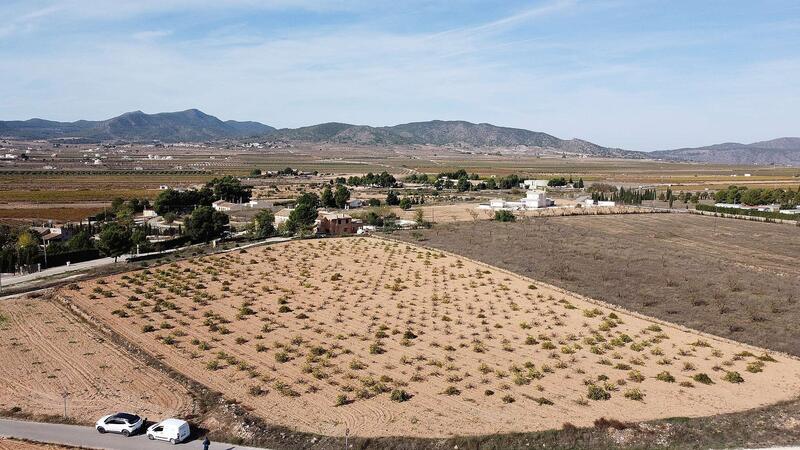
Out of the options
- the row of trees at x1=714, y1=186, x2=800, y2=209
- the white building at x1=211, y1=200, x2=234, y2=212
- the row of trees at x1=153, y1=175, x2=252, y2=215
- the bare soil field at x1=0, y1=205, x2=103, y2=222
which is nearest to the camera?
the bare soil field at x1=0, y1=205, x2=103, y2=222

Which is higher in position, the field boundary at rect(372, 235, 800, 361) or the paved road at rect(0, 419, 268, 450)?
the field boundary at rect(372, 235, 800, 361)

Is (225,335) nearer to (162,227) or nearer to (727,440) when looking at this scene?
(727,440)

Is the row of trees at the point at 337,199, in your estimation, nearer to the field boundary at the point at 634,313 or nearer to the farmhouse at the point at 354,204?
the farmhouse at the point at 354,204

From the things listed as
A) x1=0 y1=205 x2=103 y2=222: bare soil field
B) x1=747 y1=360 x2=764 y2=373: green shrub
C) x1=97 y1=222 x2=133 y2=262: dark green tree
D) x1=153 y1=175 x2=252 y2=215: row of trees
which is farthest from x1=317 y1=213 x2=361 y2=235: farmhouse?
x1=747 y1=360 x2=764 y2=373: green shrub

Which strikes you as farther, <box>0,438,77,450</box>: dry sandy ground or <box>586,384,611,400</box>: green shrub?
<box>586,384,611,400</box>: green shrub

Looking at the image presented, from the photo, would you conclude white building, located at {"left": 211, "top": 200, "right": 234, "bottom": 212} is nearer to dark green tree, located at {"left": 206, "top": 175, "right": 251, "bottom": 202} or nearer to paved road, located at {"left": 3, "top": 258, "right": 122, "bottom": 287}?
dark green tree, located at {"left": 206, "top": 175, "right": 251, "bottom": 202}

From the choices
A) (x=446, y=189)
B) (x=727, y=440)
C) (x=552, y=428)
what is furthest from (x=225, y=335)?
(x=446, y=189)

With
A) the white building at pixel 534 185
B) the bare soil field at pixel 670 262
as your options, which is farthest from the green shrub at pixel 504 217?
the white building at pixel 534 185
